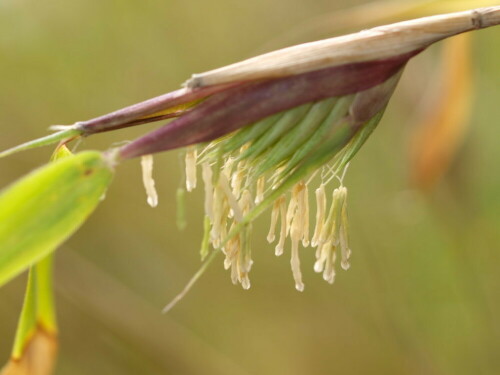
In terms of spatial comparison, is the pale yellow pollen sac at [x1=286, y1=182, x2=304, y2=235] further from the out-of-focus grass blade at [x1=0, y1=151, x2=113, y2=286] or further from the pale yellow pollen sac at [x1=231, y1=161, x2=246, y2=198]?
the out-of-focus grass blade at [x1=0, y1=151, x2=113, y2=286]

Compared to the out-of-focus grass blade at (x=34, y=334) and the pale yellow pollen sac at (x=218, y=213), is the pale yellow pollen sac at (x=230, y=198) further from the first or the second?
the out-of-focus grass blade at (x=34, y=334)

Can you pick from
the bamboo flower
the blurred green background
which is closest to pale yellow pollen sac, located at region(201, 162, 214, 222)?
the bamboo flower

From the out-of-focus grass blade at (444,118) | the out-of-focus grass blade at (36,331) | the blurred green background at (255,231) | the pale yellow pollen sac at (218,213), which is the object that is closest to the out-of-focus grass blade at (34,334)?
the out-of-focus grass blade at (36,331)

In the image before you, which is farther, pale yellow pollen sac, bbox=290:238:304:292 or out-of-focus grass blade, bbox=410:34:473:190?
out-of-focus grass blade, bbox=410:34:473:190

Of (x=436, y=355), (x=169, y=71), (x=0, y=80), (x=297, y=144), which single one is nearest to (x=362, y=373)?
(x=436, y=355)

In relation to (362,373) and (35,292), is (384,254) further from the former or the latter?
(35,292)

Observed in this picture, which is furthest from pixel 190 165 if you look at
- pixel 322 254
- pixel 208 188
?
pixel 322 254
